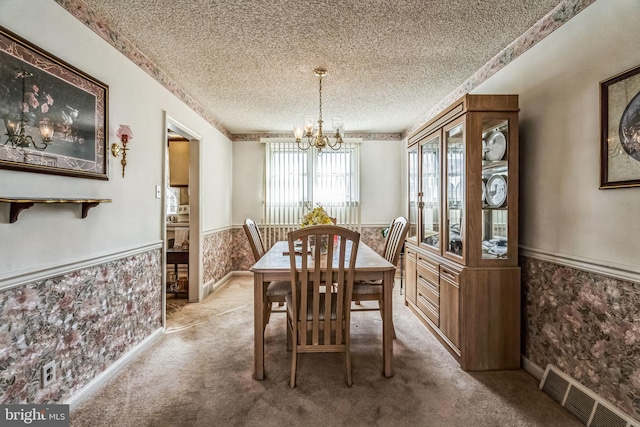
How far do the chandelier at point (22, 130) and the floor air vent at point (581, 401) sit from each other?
323cm

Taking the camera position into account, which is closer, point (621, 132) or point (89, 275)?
point (621, 132)

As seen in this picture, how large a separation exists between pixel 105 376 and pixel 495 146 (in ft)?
10.5

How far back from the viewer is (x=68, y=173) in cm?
173

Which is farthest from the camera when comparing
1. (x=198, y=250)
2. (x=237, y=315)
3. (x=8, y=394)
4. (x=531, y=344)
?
(x=198, y=250)

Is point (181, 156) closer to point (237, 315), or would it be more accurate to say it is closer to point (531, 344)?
point (237, 315)

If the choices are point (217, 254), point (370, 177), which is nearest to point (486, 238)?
point (370, 177)

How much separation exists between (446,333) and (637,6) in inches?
89.8

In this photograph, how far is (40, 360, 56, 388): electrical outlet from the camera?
5.22 ft

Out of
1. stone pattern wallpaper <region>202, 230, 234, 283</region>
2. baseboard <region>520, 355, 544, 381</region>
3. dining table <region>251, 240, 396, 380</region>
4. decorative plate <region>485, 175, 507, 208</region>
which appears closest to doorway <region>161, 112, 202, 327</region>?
stone pattern wallpaper <region>202, 230, 234, 283</region>

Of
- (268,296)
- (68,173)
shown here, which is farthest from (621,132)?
(68,173)

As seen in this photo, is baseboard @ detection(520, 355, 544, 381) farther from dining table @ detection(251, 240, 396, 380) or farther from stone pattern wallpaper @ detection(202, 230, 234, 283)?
stone pattern wallpaper @ detection(202, 230, 234, 283)

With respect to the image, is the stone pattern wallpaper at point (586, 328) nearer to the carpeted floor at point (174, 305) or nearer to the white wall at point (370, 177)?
the white wall at point (370, 177)

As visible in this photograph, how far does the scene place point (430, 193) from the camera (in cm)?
294

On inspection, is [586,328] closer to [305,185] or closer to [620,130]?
[620,130]
